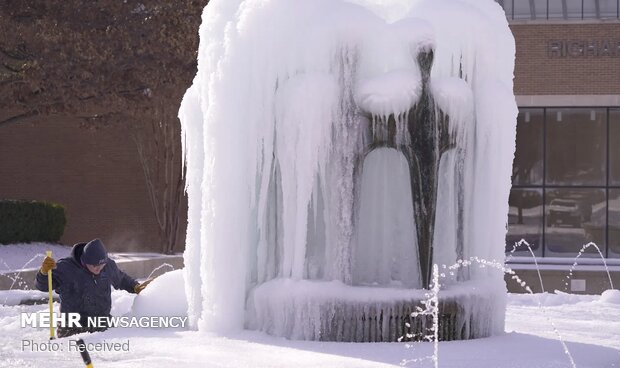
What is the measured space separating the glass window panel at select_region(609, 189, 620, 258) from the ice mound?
20469 mm

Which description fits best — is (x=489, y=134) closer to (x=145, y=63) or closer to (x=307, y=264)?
(x=307, y=264)

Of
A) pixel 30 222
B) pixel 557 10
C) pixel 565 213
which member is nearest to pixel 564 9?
pixel 557 10


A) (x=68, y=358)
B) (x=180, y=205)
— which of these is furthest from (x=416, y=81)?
(x=180, y=205)

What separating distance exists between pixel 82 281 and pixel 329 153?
2302 mm

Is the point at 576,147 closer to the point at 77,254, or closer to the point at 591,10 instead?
the point at 591,10

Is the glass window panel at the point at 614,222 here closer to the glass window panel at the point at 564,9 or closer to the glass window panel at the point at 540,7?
the glass window panel at the point at 564,9

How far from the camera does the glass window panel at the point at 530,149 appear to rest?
29.6m

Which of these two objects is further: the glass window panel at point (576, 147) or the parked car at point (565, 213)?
the glass window panel at point (576, 147)

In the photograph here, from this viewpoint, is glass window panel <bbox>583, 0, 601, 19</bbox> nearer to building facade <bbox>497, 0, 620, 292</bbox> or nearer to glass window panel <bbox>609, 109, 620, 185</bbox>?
building facade <bbox>497, 0, 620, 292</bbox>

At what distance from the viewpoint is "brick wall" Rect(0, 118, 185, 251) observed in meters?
28.7

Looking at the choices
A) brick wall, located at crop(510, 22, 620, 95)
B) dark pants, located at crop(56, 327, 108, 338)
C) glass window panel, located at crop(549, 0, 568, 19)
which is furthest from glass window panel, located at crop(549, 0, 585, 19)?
dark pants, located at crop(56, 327, 108, 338)

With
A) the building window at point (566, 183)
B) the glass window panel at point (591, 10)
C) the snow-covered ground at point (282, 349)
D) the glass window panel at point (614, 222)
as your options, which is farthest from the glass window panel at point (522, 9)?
the snow-covered ground at point (282, 349)

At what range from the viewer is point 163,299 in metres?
10.5

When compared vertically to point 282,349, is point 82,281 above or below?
above
